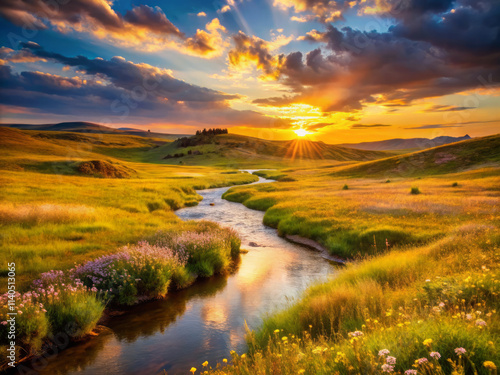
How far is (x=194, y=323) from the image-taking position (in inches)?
391

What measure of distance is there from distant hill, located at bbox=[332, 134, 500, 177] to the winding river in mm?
51737

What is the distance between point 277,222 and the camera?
2595 centimetres

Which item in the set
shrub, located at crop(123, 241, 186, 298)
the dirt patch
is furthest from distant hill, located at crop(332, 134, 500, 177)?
shrub, located at crop(123, 241, 186, 298)

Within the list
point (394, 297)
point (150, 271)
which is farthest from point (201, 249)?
point (394, 297)

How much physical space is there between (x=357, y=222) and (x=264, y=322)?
13344mm

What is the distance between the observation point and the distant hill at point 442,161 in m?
54.8

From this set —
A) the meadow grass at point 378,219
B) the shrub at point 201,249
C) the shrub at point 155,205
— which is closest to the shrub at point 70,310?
the shrub at point 201,249

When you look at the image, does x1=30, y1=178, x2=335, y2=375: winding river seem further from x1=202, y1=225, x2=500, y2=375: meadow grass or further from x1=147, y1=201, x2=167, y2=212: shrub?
x1=147, y1=201, x2=167, y2=212: shrub

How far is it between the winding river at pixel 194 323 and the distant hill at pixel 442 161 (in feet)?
170

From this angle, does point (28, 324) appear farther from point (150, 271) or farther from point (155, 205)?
point (155, 205)

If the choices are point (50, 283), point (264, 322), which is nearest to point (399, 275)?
point (264, 322)

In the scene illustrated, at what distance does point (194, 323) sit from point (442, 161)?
66.6 m

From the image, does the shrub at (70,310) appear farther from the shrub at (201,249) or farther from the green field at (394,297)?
the shrub at (201,249)

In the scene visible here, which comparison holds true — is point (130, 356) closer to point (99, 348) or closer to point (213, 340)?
point (99, 348)
